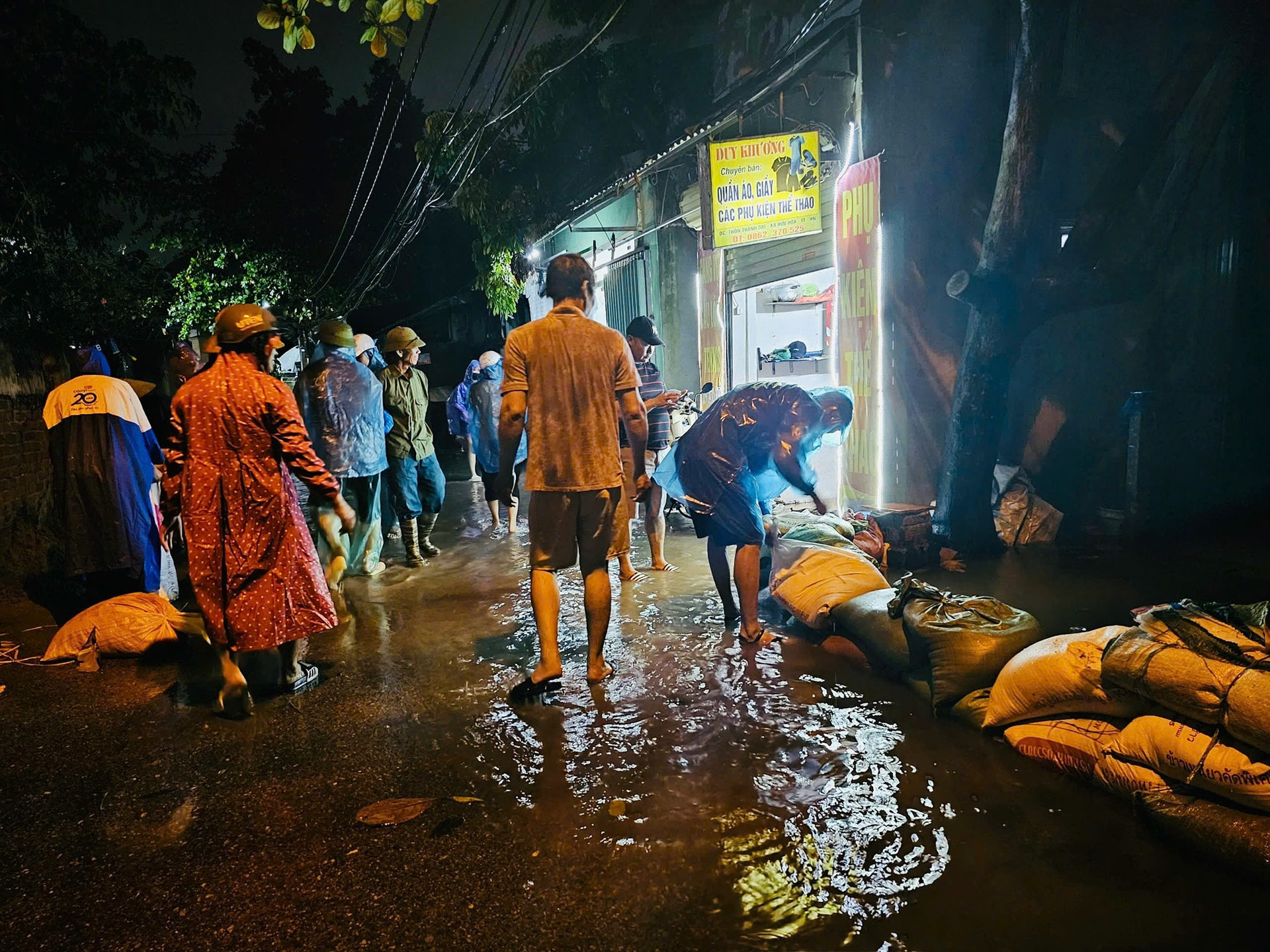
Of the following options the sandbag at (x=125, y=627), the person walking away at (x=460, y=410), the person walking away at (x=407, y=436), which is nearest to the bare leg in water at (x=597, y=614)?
the sandbag at (x=125, y=627)

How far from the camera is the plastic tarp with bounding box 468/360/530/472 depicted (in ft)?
26.1

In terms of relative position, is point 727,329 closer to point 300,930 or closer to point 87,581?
point 87,581

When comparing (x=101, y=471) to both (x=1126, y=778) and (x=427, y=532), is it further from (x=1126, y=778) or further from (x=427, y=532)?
(x=1126, y=778)

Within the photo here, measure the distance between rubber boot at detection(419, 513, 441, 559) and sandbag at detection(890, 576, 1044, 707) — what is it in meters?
4.74

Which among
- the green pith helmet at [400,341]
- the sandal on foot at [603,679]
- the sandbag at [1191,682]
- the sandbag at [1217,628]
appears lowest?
the sandal on foot at [603,679]

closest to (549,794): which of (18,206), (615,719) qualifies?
(615,719)

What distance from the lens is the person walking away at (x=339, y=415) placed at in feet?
17.3

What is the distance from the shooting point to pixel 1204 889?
2.09 metres

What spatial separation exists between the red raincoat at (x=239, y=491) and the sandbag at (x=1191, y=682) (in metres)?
3.31

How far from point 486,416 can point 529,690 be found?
4.91 meters

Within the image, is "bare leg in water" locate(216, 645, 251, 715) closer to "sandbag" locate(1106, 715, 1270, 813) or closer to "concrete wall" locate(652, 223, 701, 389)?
"sandbag" locate(1106, 715, 1270, 813)

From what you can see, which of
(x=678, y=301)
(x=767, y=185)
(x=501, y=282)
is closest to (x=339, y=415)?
(x=767, y=185)

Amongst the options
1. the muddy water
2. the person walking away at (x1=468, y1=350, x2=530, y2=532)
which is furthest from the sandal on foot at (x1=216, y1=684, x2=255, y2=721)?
the person walking away at (x1=468, y1=350, x2=530, y2=532)

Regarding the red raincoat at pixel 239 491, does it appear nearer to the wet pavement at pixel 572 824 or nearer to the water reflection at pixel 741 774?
the wet pavement at pixel 572 824
